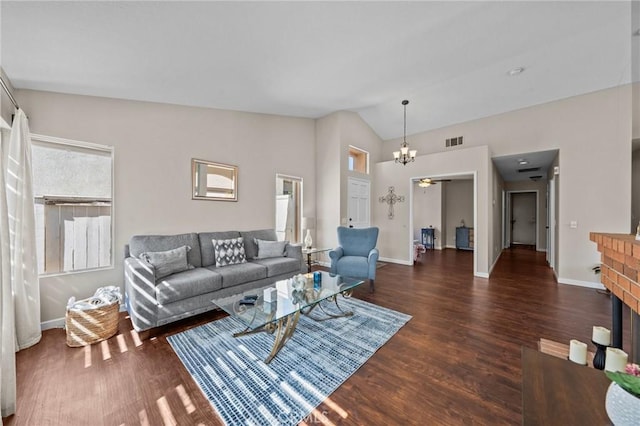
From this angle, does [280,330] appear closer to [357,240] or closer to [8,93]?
[357,240]

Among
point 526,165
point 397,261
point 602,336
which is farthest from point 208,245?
point 526,165

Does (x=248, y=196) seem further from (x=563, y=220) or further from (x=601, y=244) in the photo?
(x=563, y=220)

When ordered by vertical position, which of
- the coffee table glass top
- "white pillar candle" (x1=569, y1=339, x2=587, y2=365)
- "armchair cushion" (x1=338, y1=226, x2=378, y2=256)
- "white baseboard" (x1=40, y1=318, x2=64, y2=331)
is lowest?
"white baseboard" (x1=40, y1=318, x2=64, y2=331)

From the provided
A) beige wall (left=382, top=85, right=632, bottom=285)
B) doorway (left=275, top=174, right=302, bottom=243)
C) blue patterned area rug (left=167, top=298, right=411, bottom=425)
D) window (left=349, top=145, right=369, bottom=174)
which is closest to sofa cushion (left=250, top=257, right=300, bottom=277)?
blue patterned area rug (left=167, top=298, right=411, bottom=425)

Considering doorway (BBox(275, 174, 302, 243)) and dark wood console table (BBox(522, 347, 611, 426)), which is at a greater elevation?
doorway (BBox(275, 174, 302, 243))

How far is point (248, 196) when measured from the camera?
177 inches

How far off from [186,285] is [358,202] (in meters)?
4.27

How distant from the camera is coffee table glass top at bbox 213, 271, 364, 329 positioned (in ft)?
6.84

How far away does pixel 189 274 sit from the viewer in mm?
2938

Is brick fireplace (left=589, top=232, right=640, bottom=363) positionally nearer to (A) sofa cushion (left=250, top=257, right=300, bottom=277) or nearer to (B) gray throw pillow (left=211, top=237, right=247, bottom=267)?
(A) sofa cushion (left=250, top=257, right=300, bottom=277)

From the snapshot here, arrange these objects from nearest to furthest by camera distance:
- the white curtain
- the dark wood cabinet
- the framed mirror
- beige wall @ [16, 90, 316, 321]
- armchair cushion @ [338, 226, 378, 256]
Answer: the white curtain → beige wall @ [16, 90, 316, 321] → the framed mirror → armchair cushion @ [338, 226, 378, 256] → the dark wood cabinet

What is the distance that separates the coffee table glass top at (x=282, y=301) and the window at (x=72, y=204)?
181 cm

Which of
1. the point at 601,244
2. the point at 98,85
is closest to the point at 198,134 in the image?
the point at 98,85

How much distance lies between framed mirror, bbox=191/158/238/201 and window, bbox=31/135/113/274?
3.32ft
